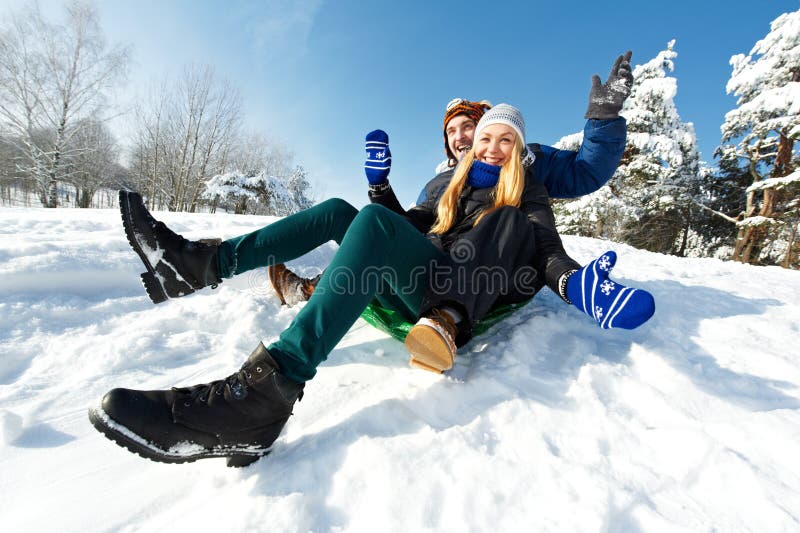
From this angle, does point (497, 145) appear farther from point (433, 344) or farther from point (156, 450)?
point (156, 450)

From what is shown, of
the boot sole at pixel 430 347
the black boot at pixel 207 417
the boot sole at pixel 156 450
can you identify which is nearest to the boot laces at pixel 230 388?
the black boot at pixel 207 417

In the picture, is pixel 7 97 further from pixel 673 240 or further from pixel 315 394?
pixel 673 240

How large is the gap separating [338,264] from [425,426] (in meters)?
0.54

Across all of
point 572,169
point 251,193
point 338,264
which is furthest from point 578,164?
point 251,193

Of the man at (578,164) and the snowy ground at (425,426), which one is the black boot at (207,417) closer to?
the snowy ground at (425,426)

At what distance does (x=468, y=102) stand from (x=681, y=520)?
2522mm

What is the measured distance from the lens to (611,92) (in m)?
1.75

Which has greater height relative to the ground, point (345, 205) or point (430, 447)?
point (345, 205)

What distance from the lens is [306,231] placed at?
143 cm

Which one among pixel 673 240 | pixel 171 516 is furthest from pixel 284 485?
pixel 673 240

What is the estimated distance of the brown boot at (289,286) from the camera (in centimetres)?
194

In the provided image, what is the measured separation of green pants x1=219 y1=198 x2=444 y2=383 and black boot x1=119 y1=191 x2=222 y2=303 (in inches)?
2.6

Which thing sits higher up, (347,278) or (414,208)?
(414,208)

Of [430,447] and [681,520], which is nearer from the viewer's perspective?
[681,520]
